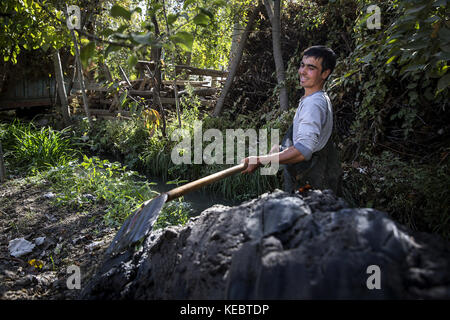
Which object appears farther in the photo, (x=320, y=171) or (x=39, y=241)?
(x=39, y=241)

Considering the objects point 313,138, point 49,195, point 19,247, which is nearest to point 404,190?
point 313,138

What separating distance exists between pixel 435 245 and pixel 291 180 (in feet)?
4.45

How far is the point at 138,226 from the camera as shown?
7.13ft

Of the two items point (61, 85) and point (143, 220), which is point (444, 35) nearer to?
point (143, 220)

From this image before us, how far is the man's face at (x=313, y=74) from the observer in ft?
7.94

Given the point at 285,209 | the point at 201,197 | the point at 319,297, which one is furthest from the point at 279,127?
the point at 319,297

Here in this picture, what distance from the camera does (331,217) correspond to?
4.95 ft

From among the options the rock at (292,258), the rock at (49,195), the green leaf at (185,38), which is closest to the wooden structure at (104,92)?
the rock at (49,195)

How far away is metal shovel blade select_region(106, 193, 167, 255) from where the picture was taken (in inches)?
81.8

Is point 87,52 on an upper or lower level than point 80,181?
upper

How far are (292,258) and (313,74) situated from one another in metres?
1.53

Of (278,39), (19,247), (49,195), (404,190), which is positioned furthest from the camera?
(278,39)

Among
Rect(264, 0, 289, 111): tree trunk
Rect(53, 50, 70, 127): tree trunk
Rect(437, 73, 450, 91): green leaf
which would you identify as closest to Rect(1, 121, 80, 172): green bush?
Rect(53, 50, 70, 127): tree trunk

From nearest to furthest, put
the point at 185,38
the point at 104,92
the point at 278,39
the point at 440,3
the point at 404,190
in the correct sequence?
the point at 185,38 → the point at 440,3 → the point at 404,190 → the point at 278,39 → the point at 104,92
